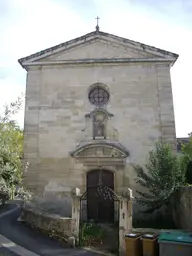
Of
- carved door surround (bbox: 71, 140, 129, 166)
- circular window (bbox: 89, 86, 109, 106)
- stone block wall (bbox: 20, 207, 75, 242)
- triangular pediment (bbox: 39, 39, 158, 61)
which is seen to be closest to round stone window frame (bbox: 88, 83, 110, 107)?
circular window (bbox: 89, 86, 109, 106)

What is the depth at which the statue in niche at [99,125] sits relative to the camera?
486 inches

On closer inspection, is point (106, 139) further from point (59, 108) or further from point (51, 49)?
point (51, 49)

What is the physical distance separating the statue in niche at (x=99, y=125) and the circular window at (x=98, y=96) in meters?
0.70

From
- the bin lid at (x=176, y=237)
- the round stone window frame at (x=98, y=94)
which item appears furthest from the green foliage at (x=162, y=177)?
the round stone window frame at (x=98, y=94)

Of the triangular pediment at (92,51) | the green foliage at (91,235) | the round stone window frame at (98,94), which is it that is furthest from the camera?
the triangular pediment at (92,51)

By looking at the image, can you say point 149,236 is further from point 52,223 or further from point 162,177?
point 52,223

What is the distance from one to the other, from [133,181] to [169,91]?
4572 mm

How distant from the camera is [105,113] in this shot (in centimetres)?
1240

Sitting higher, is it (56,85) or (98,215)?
(56,85)

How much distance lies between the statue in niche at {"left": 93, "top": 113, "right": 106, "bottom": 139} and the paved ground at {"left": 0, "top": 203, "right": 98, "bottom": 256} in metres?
4.93

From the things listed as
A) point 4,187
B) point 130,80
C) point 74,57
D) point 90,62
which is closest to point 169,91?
point 130,80

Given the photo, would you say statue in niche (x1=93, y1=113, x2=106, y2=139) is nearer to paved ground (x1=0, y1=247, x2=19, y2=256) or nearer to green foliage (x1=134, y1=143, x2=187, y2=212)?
green foliage (x1=134, y1=143, x2=187, y2=212)

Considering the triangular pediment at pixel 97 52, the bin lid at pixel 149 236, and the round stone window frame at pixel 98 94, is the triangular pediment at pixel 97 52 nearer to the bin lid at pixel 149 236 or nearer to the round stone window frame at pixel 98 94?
the round stone window frame at pixel 98 94

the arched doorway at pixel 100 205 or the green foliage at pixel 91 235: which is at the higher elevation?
the arched doorway at pixel 100 205
